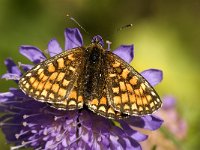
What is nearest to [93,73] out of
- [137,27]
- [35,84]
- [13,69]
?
[35,84]

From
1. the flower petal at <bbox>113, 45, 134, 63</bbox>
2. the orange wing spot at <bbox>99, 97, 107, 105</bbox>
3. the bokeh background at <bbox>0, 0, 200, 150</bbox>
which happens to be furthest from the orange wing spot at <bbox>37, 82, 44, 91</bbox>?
the bokeh background at <bbox>0, 0, 200, 150</bbox>

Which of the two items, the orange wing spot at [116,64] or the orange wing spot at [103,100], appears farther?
the orange wing spot at [116,64]

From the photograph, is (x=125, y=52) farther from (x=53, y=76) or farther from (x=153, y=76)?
(x=53, y=76)

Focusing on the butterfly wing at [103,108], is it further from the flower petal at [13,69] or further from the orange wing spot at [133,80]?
the flower petal at [13,69]

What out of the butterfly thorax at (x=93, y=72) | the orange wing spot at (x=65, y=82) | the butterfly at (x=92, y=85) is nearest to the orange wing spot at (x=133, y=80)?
the butterfly at (x=92, y=85)

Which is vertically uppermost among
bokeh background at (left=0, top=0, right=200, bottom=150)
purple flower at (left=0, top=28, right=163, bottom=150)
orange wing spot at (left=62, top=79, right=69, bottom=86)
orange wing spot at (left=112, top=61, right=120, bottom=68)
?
bokeh background at (left=0, top=0, right=200, bottom=150)

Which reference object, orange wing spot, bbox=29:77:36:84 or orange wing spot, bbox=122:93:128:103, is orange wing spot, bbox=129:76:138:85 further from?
orange wing spot, bbox=29:77:36:84
